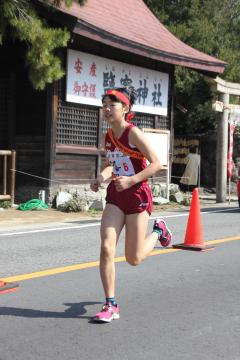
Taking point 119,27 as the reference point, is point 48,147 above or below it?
below

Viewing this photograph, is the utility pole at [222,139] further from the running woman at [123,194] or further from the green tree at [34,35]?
the running woman at [123,194]

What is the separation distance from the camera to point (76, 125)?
605 inches

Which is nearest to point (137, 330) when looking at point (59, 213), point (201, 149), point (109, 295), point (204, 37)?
point (109, 295)

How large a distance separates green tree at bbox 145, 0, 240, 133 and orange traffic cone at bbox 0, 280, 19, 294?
701 inches

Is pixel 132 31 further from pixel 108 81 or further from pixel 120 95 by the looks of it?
pixel 120 95

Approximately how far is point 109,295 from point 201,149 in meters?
19.0

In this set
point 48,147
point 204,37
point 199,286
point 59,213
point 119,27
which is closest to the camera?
point 199,286

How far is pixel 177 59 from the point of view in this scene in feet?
54.6

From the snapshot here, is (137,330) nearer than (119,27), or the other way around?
(137,330)

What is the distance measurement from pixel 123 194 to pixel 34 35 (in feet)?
23.9

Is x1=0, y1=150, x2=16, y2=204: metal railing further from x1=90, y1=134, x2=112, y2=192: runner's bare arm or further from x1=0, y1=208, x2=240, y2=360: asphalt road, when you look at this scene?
x1=90, y1=134, x2=112, y2=192: runner's bare arm

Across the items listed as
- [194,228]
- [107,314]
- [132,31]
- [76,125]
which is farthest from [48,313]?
[132,31]

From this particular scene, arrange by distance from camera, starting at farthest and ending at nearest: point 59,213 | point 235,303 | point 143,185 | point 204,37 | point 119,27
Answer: point 204,37 < point 119,27 < point 59,213 < point 235,303 < point 143,185

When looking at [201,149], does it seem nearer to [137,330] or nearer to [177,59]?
[177,59]
